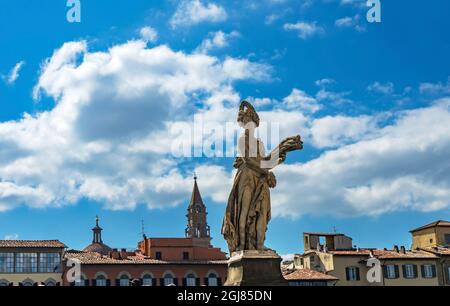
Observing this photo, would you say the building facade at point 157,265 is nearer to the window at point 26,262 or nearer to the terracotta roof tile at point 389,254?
the window at point 26,262

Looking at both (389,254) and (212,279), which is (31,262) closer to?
(212,279)

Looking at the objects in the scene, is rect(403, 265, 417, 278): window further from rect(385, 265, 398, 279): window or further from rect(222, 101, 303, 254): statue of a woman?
rect(222, 101, 303, 254): statue of a woman

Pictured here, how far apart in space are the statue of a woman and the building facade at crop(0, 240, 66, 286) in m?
59.2

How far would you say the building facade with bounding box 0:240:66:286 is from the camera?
66125 millimetres

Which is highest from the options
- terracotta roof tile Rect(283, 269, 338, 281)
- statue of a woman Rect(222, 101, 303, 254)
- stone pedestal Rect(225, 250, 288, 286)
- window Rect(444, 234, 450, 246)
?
window Rect(444, 234, 450, 246)

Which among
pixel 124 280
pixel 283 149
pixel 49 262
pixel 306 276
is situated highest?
pixel 49 262

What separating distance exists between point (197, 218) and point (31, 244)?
51.7 m

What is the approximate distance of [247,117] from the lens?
10.8 m

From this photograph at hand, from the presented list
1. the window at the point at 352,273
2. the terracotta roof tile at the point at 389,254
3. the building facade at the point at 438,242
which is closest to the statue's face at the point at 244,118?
the terracotta roof tile at the point at 389,254

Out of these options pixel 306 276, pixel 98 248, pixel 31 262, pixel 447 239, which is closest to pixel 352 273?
pixel 306 276

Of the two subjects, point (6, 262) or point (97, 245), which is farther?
point (97, 245)

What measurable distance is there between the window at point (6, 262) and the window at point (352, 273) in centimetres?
3341

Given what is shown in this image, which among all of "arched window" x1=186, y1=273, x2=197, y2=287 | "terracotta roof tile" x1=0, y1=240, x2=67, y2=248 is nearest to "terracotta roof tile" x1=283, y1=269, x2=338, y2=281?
"arched window" x1=186, y1=273, x2=197, y2=287
